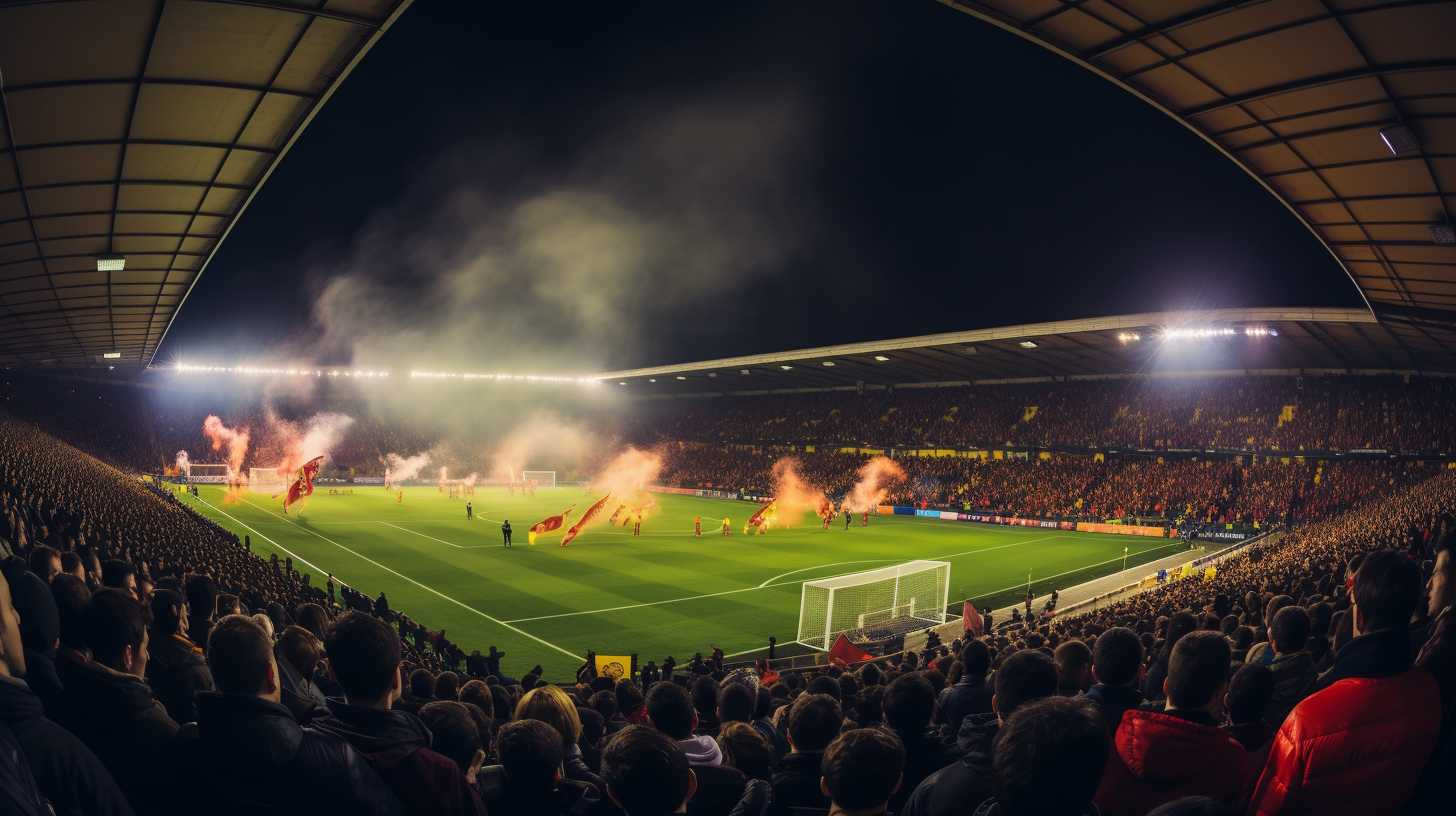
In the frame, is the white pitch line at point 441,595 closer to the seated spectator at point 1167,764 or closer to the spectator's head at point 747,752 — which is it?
the spectator's head at point 747,752

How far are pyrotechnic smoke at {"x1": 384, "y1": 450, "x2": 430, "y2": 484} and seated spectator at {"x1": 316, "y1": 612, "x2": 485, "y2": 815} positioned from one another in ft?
247

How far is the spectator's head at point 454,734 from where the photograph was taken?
15.1 ft

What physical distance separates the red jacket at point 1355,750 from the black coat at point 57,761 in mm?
3987

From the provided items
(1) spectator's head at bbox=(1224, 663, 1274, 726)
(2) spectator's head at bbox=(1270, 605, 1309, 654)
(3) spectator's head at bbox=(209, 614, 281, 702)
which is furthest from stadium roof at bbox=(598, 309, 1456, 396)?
(3) spectator's head at bbox=(209, 614, 281, 702)

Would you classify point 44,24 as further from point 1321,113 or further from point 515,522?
point 515,522

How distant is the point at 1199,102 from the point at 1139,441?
4327 centimetres

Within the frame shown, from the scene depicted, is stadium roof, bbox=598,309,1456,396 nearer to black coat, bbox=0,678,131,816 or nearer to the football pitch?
the football pitch

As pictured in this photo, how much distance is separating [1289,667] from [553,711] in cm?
496

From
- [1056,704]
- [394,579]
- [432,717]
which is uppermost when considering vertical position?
[1056,704]

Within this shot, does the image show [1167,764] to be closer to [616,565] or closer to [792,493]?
[616,565]

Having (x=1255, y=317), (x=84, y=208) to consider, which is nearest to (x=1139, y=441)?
(x=1255, y=317)

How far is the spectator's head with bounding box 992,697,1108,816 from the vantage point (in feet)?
7.21

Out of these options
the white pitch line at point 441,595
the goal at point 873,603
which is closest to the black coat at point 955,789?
the white pitch line at point 441,595

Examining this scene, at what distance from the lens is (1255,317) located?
3456cm
